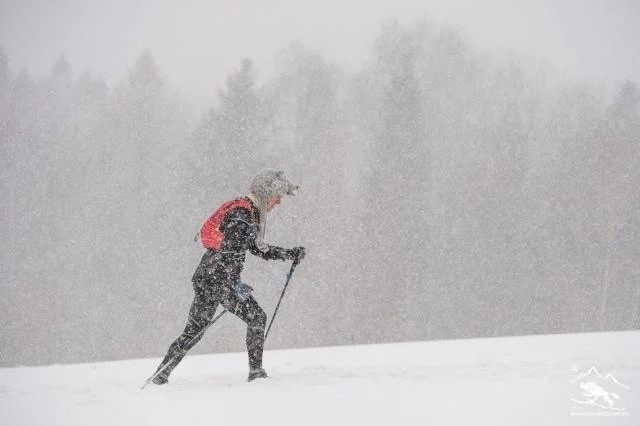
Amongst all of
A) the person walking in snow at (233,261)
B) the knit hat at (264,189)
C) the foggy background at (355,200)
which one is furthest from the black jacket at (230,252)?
the foggy background at (355,200)

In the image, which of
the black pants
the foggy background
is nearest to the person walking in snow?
the black pants

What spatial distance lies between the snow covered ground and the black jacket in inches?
35.3

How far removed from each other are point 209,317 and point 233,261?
0.57m

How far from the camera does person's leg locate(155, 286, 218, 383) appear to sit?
5.44m

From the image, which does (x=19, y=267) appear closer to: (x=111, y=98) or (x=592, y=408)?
(x=111, y=98)

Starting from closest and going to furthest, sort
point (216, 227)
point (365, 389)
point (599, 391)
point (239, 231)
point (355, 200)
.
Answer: point (599, 391)
point (365, 389)
point (239, 231)
point (216, 227)
point (355, 200)

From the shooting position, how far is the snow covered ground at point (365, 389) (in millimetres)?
3809

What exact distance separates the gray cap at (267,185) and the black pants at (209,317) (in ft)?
2.87

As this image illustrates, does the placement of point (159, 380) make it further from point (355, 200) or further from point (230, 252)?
point (355, 200)

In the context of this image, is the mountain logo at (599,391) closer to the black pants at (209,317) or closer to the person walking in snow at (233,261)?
the person walking in snow at (233,261)

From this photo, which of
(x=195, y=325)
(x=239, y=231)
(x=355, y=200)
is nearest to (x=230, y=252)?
(x=239, y=231)

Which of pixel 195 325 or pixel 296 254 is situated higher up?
pixel 296 254

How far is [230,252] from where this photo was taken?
5.35 meters

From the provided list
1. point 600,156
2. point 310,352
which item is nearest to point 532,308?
point 600,156
